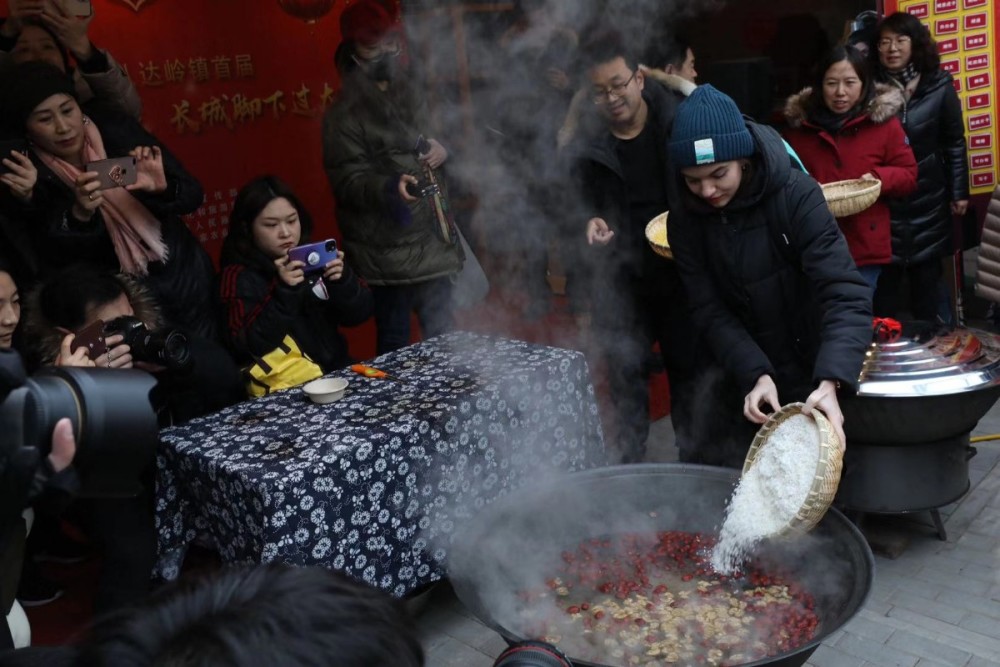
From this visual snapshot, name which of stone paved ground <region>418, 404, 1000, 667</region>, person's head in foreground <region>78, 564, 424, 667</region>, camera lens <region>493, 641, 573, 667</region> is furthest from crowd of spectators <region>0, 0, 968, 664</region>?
person's head in foreground <region>78, 564, 424, 667</region>

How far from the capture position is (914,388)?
3.40 meters

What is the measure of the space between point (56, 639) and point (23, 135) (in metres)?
2.20

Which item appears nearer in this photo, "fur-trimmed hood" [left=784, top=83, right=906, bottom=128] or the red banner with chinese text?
"fur-trimmed hood" [left=784, top=83, right=906, bottom=128]

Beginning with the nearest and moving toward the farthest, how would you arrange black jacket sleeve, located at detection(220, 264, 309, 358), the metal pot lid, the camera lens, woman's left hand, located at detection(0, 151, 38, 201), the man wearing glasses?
the camera lens
the metal pot lid
woman's left hand, located at detection(0, 151, 38, 201)
black jacket sleeve, located at detection(220, 264, 309, 358)
the man wearing glasses

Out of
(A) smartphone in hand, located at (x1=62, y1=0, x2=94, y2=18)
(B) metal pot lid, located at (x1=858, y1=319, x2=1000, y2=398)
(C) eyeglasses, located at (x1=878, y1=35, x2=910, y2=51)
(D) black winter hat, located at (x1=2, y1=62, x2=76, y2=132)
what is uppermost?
(A) smartphone in hand, located at (x1=62, y1=0, x2=94, y2=18)

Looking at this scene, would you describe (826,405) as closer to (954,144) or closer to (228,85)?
(954,144)

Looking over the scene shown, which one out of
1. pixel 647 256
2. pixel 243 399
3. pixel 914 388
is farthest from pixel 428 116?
pixel 914 388

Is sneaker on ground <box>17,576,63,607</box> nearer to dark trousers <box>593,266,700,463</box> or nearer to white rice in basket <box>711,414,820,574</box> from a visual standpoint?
dark trousers <box>593,266,700,463</box>

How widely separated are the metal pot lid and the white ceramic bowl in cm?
209

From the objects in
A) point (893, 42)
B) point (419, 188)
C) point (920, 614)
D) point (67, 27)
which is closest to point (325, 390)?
point (419, 188)

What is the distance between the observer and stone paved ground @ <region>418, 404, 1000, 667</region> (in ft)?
10.8

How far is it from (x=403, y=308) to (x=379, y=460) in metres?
1.98

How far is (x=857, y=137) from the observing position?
4879 mm

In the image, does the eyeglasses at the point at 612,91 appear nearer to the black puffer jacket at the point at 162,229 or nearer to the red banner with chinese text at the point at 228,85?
the black puffer jacket at the point at 162,229
